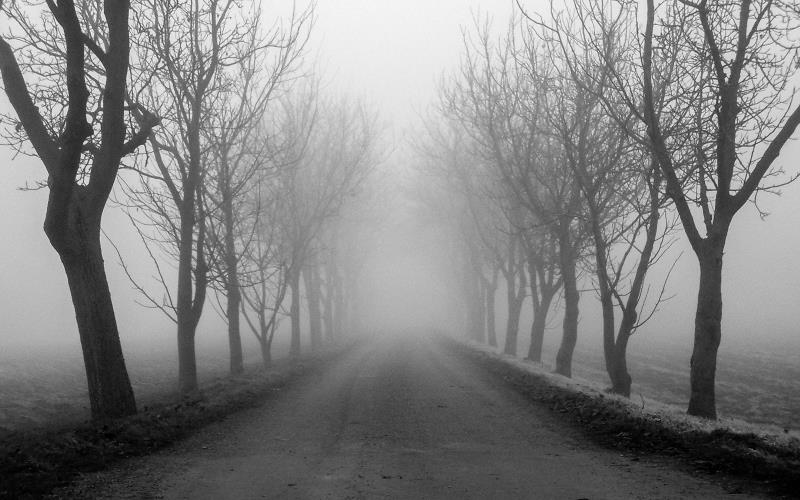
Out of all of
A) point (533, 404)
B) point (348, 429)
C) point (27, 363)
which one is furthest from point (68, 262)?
point (27, 363)

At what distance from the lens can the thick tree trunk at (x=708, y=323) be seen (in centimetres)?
1116

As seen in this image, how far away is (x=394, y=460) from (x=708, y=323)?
644 cm

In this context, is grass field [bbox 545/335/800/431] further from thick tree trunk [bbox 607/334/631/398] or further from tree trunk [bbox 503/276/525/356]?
tree trunk [bbox 503/276/525/356]

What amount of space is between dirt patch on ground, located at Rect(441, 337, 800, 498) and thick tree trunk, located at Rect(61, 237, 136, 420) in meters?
7.31

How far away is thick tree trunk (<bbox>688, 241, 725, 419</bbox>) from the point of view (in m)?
11.2

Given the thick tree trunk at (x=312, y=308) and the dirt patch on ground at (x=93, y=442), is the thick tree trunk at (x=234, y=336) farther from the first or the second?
the thick tree trunk at (x=312, y=308)

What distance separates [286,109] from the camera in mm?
26891

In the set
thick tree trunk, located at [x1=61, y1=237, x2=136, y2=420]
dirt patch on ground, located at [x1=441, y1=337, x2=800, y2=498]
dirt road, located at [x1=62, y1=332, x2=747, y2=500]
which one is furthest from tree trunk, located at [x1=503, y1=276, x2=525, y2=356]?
thick tree trunk, located at [x1=61, y1=237, x2=136, y2=420]

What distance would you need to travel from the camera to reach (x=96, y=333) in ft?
33.1

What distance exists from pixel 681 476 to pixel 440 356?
2048 cm

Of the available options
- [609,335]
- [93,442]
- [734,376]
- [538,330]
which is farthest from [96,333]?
[734,376]

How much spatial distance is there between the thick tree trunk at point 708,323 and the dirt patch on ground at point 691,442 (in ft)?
4.63

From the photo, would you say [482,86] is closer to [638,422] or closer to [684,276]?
[638,422]

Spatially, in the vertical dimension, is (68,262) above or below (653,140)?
below
